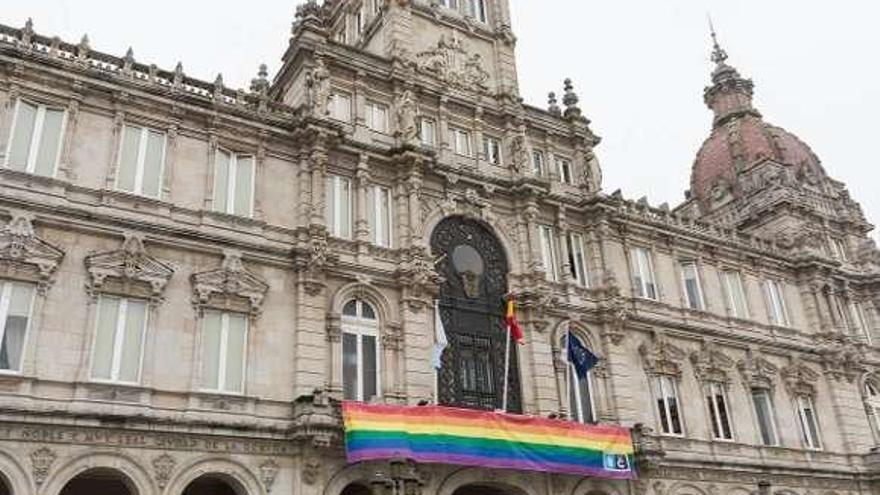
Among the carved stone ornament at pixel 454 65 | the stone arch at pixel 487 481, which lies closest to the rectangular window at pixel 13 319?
the stone arch at pixel 487 481

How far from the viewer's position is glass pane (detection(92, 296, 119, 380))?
21703 millimetres

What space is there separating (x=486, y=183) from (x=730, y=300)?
585 inches

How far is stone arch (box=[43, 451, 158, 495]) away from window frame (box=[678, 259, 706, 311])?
81.6 feet

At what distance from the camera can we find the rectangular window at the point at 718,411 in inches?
1334

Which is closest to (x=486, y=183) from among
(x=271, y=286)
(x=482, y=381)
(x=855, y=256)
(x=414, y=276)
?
(x=414, y=276)

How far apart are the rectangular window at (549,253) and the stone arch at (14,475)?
19477mm

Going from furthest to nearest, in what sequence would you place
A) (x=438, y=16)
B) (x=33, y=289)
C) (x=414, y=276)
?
1. (x=438, y=16)
2. (x=414, y=276)
3. (x=33, y=289)

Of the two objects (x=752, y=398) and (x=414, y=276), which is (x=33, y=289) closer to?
(x=414, y=276)

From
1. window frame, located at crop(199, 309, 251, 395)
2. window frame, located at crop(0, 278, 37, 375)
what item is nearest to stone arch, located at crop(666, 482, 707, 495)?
window frame, located at crop(199, 309, 251, 395)

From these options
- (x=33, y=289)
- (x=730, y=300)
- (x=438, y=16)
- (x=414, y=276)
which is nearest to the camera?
(x=33, y=289)

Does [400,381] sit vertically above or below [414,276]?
below

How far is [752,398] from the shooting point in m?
35.8

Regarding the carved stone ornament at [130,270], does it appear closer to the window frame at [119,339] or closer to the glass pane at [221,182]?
the window frame at [119,339]

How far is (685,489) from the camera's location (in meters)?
31.0
